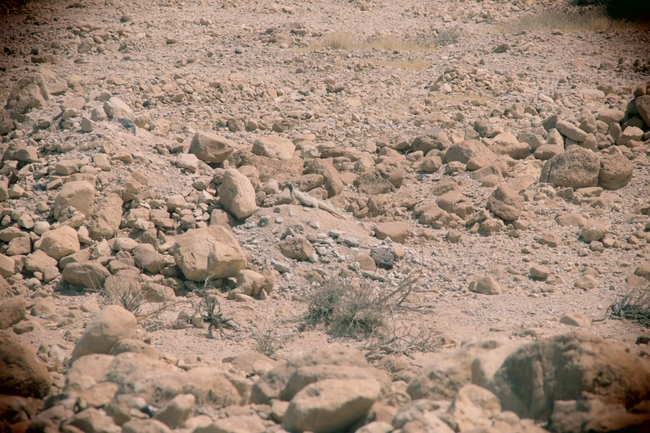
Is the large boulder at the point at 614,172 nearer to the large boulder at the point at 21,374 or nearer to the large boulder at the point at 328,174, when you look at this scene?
the large boulder at the point at 328,174

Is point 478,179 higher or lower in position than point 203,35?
lower

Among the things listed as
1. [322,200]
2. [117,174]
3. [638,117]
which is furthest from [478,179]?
[117,174]

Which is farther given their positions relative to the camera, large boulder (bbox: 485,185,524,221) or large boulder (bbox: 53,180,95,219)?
large boulder (bbox: 485,185,524,221)

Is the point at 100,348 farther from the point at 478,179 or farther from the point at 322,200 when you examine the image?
the point at 478,179

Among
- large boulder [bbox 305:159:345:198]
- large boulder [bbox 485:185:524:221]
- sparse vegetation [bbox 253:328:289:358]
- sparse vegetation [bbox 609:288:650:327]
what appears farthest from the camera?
large boulder [bbox 305:159:345:198]

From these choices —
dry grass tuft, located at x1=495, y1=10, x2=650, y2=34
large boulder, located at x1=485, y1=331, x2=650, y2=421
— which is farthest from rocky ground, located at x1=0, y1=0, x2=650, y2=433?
dry grass tuft, located at x1=495, y1=10, x2=650, y2=34

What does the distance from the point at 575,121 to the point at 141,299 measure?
235 inches

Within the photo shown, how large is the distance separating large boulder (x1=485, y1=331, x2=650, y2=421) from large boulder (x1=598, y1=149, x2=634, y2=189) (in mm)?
4470

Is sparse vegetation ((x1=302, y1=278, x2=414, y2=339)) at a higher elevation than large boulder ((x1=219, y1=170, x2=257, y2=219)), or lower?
lower

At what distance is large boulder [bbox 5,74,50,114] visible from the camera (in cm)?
653

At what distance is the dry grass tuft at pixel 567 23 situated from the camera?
39.2 feet

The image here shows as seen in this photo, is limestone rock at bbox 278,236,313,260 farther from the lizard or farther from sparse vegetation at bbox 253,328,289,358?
sparse vegetation at bbox 253,328,289,358

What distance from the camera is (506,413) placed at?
227 centimetres

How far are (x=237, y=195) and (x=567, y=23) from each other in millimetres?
10019
